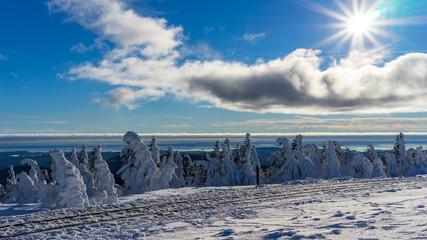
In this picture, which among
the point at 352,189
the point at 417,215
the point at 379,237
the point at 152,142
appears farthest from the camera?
the point at 152,142

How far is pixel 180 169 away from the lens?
57906 millimetres

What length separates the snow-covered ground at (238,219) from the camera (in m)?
9.70

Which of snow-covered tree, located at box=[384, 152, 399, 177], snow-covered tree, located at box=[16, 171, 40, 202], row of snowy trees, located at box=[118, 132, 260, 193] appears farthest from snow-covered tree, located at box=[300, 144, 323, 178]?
snow-covered tree, located at box=[16, 171, 40, 202]

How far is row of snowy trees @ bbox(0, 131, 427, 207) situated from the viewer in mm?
22844

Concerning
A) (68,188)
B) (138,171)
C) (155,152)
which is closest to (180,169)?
(155,152)

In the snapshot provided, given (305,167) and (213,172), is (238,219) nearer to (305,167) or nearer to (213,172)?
(213,172)

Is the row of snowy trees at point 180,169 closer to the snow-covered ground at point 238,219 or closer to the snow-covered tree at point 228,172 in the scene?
the snow-covered tree at point 228,172

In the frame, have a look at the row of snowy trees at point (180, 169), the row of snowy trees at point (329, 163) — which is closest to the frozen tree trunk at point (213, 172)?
the row of snowy trees at point (180, 169)

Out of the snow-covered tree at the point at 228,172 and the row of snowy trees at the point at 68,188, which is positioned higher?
the row of snowy trees at the point at 68,188

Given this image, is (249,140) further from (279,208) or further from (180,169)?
(279,208)

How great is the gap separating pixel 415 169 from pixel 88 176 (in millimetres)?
47085

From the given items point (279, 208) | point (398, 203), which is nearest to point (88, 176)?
point (279, 208)

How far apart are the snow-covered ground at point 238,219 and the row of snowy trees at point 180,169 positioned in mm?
4459

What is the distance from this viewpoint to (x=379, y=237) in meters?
8.67
